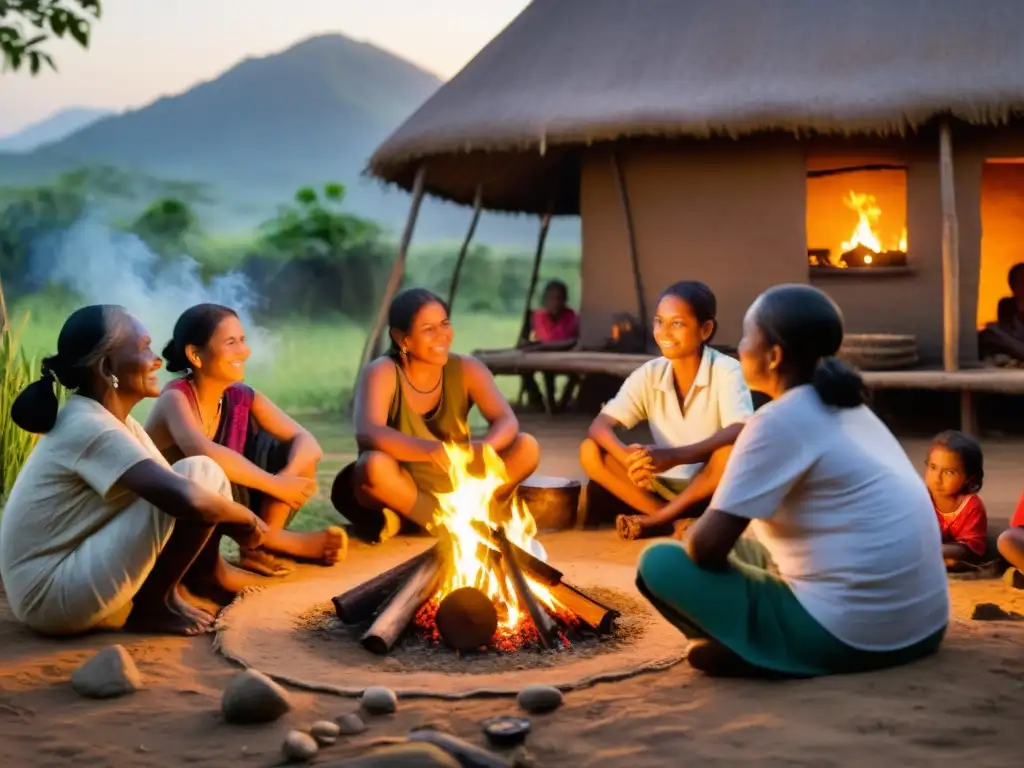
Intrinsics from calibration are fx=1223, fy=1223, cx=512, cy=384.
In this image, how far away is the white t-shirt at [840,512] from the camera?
129 inches

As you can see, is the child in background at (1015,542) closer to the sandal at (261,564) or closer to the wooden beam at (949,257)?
the sandal at (261,564)

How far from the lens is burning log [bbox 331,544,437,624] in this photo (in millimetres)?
4164

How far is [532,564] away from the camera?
414cm

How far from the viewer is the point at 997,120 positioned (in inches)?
371

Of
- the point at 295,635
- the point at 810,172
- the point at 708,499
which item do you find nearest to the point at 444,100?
the point at 810,172

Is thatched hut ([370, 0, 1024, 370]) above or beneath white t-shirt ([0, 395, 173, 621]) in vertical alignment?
above

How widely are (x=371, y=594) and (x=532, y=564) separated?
1.86ft

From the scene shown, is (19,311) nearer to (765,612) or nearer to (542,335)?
(542,335)

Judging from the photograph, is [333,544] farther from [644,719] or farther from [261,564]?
[644,719]

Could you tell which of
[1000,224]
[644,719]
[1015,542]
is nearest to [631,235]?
[1000,224]

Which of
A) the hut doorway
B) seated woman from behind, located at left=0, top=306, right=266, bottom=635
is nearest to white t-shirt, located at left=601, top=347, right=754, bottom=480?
seated woman from behind, located at left=0, top=306, right=266, bottom=635

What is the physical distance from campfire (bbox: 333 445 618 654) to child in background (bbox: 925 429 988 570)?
1.80 m

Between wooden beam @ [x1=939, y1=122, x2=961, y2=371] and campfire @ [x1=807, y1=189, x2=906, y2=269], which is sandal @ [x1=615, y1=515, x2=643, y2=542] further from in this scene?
campfire @ [x1=807, y1=189, x2=906, y2=269]

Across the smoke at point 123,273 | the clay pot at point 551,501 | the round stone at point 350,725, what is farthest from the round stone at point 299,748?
the smoke at point 123,273
